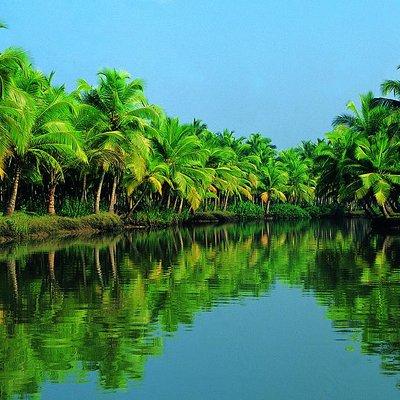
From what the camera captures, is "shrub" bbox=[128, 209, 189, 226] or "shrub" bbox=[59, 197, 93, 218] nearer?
"shrub" bbox=[59, 197, 93, 218]

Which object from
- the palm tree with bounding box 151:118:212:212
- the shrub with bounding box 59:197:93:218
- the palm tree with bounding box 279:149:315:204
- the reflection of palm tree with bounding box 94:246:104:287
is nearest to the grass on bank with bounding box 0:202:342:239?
the shrub with bounding box 59:197:93:218

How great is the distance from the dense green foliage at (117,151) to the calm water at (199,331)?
434 inches

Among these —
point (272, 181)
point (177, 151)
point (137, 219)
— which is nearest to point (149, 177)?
point (137, 219)

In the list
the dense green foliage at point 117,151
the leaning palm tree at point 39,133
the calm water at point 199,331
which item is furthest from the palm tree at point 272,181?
the calm water at point 199,331

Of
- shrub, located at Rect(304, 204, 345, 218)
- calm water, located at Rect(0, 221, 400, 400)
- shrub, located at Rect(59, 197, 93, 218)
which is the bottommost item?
calm water, located at Rect(0, 221, 400, 400)

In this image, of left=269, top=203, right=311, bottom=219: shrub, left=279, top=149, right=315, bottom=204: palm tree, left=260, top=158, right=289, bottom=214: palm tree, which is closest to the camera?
left=260, top=158, right=289, bottom=214: palm tree

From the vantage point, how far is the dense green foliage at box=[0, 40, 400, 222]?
2875 cm

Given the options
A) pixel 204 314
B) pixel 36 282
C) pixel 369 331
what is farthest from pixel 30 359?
pixel 36 282

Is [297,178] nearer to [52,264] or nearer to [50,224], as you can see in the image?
[50,224]

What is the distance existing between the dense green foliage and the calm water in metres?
11.0

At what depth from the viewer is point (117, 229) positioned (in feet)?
125

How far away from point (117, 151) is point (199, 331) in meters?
26.1

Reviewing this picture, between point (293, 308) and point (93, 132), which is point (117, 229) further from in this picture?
point (293, 308)

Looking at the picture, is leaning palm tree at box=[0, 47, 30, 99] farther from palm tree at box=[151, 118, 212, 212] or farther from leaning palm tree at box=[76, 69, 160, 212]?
palm tree at box=[151, 118, 212, 212]
